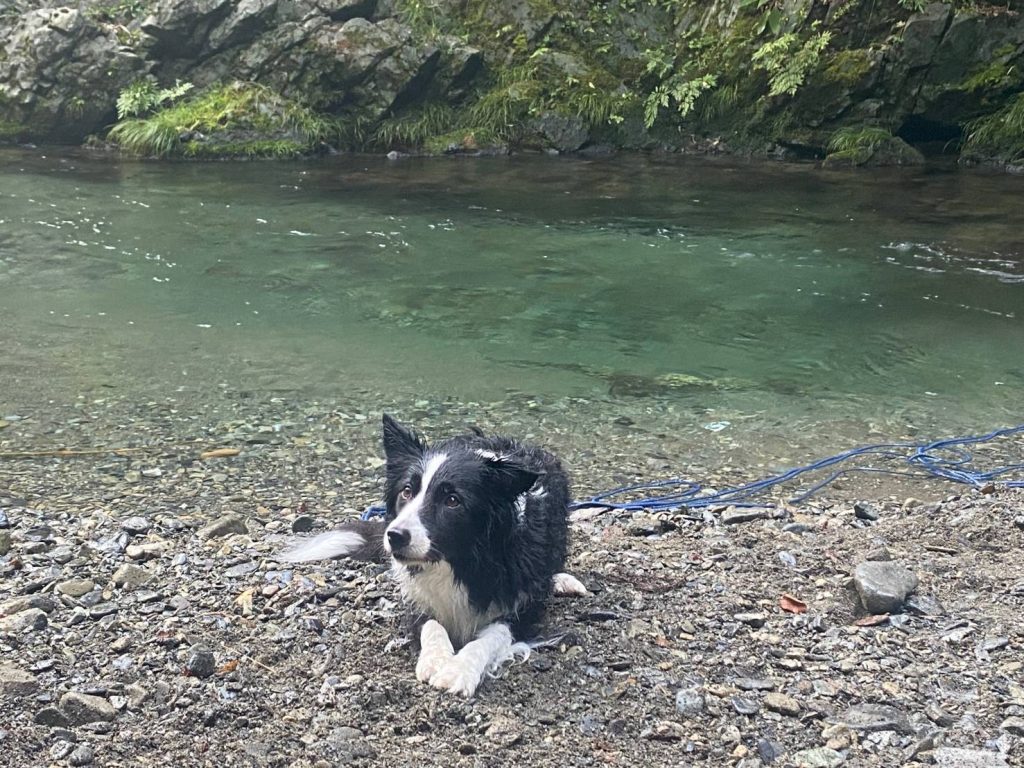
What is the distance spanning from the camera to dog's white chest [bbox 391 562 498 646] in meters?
4.37

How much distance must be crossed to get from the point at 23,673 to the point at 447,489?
1735 millimetres

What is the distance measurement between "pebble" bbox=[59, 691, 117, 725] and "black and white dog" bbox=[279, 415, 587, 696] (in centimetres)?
114

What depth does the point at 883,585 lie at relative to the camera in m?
4.73


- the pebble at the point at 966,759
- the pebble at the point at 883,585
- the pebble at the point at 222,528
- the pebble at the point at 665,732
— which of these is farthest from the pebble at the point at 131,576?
the pebble at the point at 966,759

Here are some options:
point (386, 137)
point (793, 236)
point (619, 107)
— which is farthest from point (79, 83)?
point (793, 236)

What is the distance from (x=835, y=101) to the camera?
19.2m

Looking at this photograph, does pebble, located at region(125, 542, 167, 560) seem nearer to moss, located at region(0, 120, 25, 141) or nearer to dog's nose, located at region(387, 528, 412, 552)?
dog's nose, located at region(387, 528, 412, 552)

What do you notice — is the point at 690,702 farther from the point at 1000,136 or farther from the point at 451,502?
the point at 1000,136

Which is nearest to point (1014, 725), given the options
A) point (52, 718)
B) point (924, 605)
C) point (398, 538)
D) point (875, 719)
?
point (875, 719)

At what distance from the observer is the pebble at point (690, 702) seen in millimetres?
3921

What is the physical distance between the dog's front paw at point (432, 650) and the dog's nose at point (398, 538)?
44 cm

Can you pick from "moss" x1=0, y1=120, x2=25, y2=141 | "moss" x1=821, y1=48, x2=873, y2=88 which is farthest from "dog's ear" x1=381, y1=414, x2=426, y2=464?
"moss" x1=0, y1=120, x2=25, y2=141

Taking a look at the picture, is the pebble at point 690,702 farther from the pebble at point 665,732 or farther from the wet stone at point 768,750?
the wet stone at point 768,750

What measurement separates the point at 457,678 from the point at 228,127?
1754 centimetres
